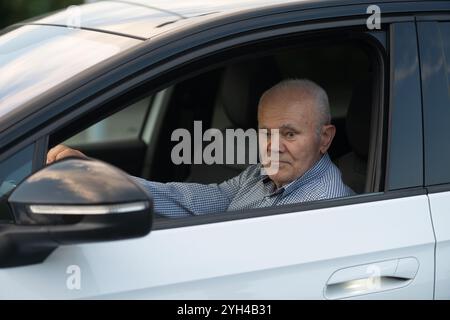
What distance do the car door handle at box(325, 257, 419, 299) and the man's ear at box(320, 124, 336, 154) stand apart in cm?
63

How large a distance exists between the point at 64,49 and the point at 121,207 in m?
0.81

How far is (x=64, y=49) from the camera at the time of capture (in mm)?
2311

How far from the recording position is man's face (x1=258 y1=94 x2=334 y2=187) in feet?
8.41

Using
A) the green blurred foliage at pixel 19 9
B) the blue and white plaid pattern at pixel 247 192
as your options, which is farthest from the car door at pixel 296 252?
the green blurred foliage at pixel 19 9

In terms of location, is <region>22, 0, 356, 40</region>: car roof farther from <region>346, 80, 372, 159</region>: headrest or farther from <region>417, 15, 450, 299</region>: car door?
<region>346, 80, 372, 159</region>: headrest

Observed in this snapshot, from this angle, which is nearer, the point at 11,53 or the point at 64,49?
the point at 64,49

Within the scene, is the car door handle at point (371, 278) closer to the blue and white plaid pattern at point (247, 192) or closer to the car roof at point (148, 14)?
the blue and white plaid pattern at point (247, 192)

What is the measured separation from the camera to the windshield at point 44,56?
202 cm

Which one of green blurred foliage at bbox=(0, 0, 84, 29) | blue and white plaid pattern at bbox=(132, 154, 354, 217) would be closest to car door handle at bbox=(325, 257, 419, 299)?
blue and white plaid pattern at bbox=(132, 154, 354, 217)

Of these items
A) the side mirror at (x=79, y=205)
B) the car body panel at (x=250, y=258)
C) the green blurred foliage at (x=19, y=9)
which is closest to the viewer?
the side mirror at (x=79, y=205)

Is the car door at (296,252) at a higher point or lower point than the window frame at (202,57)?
lower

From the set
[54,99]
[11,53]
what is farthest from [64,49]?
[54,99]

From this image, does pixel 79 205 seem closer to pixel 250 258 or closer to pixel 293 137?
pixel 250 258
